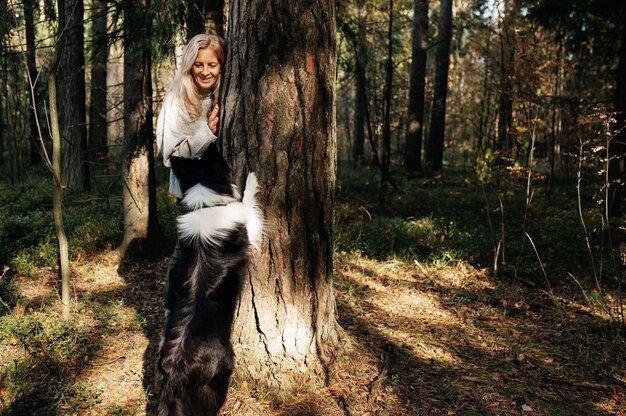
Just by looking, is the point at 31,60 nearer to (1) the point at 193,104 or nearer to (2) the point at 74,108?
(2) the point at 74,108

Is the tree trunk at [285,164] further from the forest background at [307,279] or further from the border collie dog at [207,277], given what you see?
the border collie dog at [207,277]

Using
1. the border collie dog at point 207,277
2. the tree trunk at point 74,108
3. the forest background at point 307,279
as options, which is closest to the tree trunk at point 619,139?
the forest background at point 307,279

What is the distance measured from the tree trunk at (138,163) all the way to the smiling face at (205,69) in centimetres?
266

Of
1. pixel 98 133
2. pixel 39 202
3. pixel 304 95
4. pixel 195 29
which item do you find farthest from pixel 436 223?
pixel 98 133

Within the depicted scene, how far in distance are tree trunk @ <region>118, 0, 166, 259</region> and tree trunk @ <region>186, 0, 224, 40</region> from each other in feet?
1.93

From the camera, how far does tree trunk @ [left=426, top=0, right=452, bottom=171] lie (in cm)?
1233

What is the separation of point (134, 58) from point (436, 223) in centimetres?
525

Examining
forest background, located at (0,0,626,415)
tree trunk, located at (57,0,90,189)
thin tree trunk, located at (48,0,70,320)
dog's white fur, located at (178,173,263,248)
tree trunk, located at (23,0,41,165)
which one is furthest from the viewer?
tree trunk, located at (57,0,90,189)

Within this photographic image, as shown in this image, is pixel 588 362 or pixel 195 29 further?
pixel 195 29

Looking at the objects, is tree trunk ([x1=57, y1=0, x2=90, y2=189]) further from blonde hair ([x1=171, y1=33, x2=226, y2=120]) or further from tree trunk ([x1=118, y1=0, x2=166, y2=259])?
blonde hair ([x1=171, y1=33, x2=226, y2=120])

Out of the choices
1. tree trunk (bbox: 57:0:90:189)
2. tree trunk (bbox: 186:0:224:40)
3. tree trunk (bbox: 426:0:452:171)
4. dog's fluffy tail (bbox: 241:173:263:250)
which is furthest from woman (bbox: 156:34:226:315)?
tree trunk (bbox: 426:0:452:171)

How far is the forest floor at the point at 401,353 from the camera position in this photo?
2943 mm

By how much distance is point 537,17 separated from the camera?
935cm

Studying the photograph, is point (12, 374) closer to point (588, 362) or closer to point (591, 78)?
point (588, 362)
